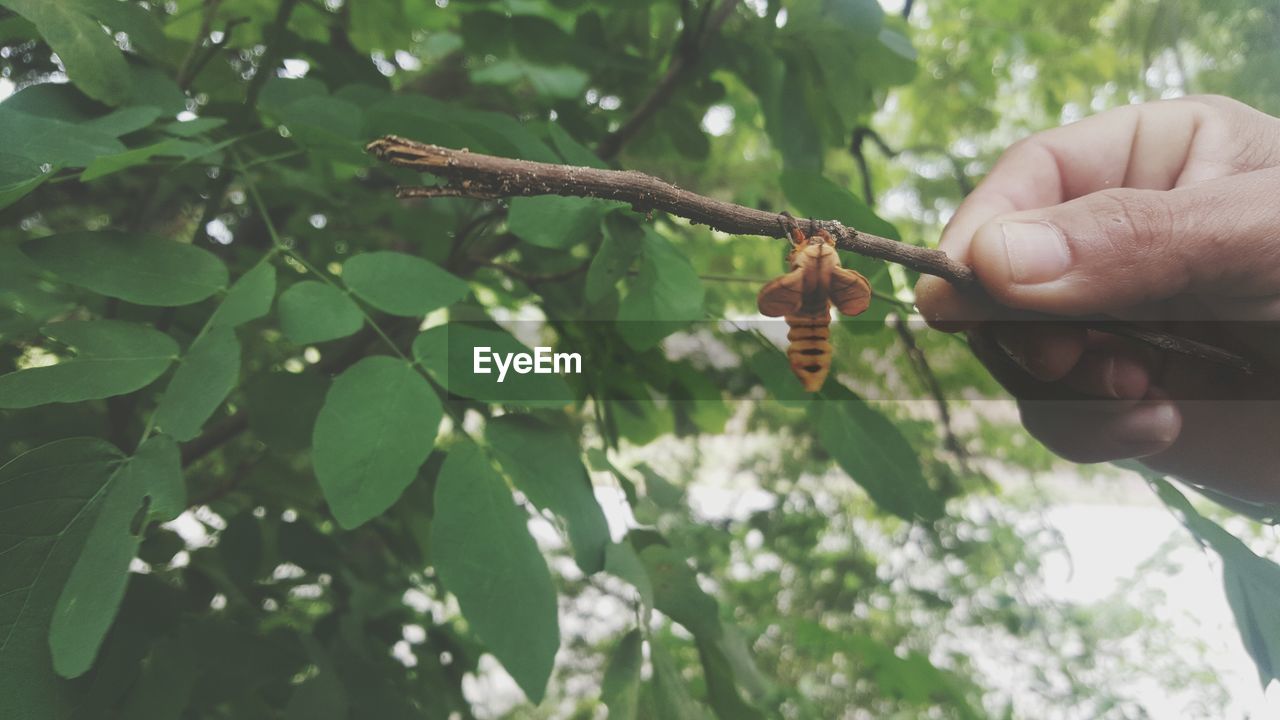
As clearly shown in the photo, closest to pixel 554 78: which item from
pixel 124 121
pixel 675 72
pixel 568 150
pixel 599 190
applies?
pixel 675 72

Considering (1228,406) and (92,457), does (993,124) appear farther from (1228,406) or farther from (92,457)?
(92,457)

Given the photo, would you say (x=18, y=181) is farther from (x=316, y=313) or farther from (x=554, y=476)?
(x=554, y=476)

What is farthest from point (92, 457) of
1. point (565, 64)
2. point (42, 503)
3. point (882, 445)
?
point (565, 64)

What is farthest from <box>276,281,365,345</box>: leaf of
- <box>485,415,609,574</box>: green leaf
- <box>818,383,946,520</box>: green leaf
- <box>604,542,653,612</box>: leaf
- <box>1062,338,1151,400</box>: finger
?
<box>1062,338,1151,400</box>: finger

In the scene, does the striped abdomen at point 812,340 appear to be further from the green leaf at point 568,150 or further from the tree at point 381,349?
the green leaf at point 568,150

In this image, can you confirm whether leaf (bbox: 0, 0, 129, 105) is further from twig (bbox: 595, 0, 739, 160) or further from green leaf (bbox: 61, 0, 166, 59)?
twig (bbox: 595, 0, 739, 160)

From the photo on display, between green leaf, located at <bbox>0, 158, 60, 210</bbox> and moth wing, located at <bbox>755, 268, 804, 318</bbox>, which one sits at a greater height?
moth wing, located at <bbox>755, 268, 804, 318</bbox>

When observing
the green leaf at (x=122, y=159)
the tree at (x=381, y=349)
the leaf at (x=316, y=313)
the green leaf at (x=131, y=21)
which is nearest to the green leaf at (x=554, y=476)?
the tree at (x=381, y=349)
